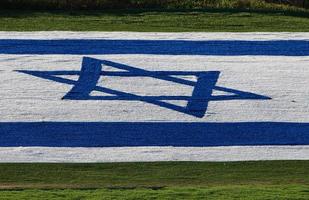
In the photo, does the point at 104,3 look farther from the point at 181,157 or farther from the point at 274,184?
the point at 274,184

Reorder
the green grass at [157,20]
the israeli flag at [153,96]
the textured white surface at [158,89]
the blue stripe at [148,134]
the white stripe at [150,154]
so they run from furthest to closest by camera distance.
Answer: the green grass at [157,20] → the textured white surface at [158,89] → the blue stripe at [148,134] → the israeli flag at [153,96] → the white stripe at [150,154]

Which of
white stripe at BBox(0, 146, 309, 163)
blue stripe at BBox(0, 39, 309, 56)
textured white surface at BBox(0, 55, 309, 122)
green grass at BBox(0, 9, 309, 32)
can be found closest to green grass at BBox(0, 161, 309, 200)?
white stripe at BBox(0, 146, 309, 163)

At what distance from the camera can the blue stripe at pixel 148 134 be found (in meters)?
11.1

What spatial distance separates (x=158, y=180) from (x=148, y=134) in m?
1.91

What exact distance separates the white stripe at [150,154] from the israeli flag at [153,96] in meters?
0.01

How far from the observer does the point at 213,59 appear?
45.8ft

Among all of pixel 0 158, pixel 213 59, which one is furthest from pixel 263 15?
pixel 0 158

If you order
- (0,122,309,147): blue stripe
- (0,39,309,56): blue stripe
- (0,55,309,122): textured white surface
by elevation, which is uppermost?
(0,39,309,56): blue stripe

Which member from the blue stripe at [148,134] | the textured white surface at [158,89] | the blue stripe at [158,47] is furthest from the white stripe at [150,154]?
the blue stripe at [158,47]

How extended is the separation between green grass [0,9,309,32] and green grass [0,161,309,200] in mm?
5347

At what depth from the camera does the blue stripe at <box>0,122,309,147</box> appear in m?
11.1

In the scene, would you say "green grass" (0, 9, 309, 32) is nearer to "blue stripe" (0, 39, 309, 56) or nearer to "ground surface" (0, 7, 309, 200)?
"blue stripe" (0, 39, 309, 56)

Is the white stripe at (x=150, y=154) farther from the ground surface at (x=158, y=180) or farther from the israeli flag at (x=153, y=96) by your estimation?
the ground surface at (x=158, y=180)

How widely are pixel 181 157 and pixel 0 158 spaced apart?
1999mm
